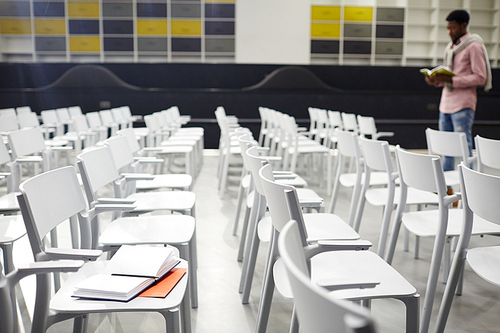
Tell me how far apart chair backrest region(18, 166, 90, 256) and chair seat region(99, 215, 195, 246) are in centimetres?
14

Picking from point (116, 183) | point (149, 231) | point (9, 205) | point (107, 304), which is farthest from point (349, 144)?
point (107, 304)

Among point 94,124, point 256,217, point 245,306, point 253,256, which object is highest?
point 94,124

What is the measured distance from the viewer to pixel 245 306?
2371 mm

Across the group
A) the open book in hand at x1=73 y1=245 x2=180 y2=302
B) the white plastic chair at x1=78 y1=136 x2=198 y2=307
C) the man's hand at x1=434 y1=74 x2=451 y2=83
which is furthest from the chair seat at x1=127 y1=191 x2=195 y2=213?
the man's hand at x1=434 y1=74 x2=451 y2=83

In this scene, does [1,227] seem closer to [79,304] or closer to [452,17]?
[79,304]

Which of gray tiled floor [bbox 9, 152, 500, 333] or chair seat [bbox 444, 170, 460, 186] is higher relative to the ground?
chair seat [bbox 444, 170, 460, 186]

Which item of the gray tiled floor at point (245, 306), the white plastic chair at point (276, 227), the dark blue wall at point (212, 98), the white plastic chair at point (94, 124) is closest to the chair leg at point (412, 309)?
the white plastic chair at point (276, 227)

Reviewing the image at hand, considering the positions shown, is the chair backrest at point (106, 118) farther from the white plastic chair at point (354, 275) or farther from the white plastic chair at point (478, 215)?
the white plastic chair at point (478, 215)

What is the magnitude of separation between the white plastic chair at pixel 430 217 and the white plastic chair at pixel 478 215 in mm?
190

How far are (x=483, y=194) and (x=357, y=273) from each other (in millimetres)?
481

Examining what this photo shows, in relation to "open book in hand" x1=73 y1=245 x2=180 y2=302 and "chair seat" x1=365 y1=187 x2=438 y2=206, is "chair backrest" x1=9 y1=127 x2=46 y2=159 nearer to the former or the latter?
"open book in hand" x1=73 y1=245 x2=180 y2=302

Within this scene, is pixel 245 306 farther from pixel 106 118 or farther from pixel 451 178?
pixel 106 118

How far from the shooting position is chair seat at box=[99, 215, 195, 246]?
74.7 inches

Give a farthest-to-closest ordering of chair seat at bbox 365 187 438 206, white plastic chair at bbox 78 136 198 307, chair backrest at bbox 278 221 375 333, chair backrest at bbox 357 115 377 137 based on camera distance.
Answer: chair backrest at bbox 357 115 377 137 < chair seat at bbox 365 187 438 206 < white plastic chair at bbox 78 136 198 307 < chair backrest at bbox 278 221 375 333
